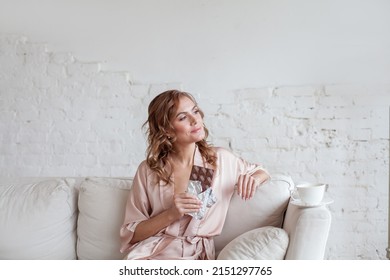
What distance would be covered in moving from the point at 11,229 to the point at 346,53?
2015mm

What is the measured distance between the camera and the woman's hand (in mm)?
1909

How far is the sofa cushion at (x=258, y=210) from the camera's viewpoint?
2.09 meters

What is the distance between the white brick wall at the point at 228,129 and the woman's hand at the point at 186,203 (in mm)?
1062

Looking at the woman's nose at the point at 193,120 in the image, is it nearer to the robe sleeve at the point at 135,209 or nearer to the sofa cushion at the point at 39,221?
the robe sleeve at the point at 135,209

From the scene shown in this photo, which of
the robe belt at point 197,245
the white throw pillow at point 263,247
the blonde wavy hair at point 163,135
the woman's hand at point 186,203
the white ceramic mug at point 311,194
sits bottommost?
the robe belt at point 197,245

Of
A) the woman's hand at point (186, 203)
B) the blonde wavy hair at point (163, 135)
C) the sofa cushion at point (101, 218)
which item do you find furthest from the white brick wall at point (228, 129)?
the woman's hand at point (186, 203)

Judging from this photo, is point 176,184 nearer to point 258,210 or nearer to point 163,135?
point 163,135

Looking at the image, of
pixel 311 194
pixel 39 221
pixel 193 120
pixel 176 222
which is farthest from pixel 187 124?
pixel 39 221

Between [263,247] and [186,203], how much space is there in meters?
0.34

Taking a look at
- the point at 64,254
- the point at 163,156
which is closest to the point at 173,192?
the point at 163,156

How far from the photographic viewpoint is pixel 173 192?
6.86 ft

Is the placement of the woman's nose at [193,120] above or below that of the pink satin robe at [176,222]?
above

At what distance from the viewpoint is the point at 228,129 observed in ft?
9.66

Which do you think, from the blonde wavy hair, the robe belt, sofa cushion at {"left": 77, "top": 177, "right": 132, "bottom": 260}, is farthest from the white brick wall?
the robe belt
